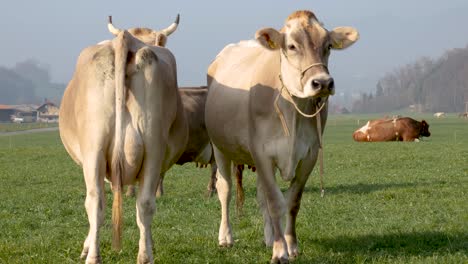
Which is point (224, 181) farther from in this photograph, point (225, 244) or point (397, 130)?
point (397, 130)

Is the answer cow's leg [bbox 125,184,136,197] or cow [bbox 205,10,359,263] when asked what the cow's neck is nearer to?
cow [bbox 205,10,359,263]

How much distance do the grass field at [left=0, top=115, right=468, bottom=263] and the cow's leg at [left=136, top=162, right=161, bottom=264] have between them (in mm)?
665

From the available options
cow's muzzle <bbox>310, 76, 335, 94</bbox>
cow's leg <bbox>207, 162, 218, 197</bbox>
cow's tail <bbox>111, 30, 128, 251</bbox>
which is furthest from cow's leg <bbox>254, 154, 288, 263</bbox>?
cow's leg <bbox>207, 162, 218, 197</bbox>

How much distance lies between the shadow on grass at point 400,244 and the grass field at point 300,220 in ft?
0.04

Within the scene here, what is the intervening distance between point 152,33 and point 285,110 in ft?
9.16

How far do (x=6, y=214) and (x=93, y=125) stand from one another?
6.99m

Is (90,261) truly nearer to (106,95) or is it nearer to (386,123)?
(106,95)

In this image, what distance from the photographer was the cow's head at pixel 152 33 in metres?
9.17

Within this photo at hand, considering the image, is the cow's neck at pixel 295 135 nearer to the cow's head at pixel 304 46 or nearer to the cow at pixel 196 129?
the cow's head at pixel 304 46

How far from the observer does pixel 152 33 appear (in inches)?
377

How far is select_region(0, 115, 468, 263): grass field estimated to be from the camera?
7.89 m

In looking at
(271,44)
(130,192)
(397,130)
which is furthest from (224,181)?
(397,130)

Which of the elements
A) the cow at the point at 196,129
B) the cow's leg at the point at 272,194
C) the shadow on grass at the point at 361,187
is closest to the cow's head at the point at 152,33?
the cow's leg at the point at 272,194

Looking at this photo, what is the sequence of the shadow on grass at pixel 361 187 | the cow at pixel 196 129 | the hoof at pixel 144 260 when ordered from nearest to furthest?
the hoof at pixel 144 260 < the cow at pixel 196 129 < the shadow on grass at pixel 361 187
